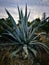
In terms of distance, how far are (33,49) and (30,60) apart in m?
0.69

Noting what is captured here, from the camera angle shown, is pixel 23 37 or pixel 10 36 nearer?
pixel 23 37

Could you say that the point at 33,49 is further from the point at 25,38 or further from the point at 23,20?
the point at 23,20

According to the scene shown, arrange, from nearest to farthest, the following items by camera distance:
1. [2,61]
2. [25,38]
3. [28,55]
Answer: [2,61] → [28,55] → [25,38]

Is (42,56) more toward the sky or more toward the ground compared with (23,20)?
more toward the ground

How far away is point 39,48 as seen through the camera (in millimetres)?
10734

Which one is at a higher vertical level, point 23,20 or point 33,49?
point 23,20

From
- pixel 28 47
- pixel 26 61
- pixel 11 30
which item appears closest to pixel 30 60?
pixel 26 61

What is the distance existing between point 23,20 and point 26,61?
6.72 feet

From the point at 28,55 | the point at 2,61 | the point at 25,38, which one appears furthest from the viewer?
the point at 25,38

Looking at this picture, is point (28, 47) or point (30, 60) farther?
point (28, 47)

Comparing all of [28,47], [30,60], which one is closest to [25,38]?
[28,47]

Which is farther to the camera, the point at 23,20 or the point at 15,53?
the point at 23,20

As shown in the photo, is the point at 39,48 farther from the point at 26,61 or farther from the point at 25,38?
the point at 26,61

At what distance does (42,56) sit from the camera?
32.2 feet
